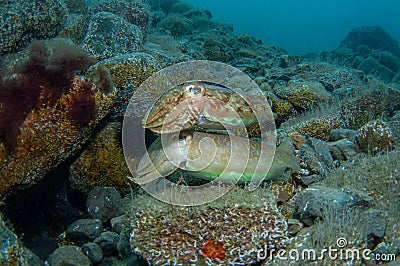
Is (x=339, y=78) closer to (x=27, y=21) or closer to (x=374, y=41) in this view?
(x=27, y=21)

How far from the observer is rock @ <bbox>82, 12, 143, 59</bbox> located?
724 cm

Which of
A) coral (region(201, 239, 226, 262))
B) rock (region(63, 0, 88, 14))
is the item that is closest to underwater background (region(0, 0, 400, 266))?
coral (region(201, 239, 226, 262))

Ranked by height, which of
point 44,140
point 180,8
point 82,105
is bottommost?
point 44,140

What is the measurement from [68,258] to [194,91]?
8.86 feet

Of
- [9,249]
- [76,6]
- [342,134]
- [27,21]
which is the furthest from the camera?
[76,6]

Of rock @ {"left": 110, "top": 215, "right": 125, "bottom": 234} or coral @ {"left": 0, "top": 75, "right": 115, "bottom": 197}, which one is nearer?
coral @ {"left": 0, "top": 75, "right": 115, "bottom": 197}

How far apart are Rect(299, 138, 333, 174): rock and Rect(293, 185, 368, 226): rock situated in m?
0.99

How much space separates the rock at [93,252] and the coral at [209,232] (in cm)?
126

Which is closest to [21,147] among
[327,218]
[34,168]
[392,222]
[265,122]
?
[34,168]

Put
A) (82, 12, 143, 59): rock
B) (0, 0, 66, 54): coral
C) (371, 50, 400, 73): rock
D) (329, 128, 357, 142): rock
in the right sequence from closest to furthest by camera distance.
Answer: (329, 128, 357, 142): rock
(0, 0, 66, 54): coral
(82, 12, 143, 59): rock
(371, 50, 400, 73): rock

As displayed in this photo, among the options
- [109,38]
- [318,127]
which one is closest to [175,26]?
[109,38]

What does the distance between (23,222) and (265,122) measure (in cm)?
425

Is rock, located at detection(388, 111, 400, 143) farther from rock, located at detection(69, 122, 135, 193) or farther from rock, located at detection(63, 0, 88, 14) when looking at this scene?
rock, located at detection(63, 0, 88, 14)

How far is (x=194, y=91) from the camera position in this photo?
3617 millimetres
